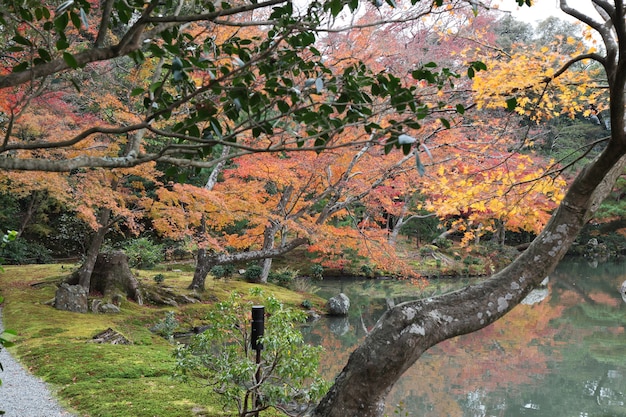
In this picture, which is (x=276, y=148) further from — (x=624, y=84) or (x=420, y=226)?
(x=420, y=226)

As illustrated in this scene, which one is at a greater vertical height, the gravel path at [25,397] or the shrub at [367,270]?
the gravel path at [25,397]

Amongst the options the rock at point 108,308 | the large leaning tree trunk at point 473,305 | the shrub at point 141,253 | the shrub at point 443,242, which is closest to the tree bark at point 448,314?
the large leaning tree trunk at point 473,305

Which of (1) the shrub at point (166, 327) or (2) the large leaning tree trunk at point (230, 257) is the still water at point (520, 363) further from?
(1) the shrub at point (166, 327)

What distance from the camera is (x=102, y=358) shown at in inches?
203

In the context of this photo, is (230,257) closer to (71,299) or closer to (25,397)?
(71,299)

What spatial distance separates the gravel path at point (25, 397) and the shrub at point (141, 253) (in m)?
7.28

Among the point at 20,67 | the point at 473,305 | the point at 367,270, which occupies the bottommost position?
the point at 367,270

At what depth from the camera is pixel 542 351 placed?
7.57 meters

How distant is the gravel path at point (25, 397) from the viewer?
12.6 ft

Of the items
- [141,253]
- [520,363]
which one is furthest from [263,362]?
[141,253]

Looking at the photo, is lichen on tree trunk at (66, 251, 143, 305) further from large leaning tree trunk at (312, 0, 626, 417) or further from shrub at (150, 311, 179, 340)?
large leaning tree trunk at (312, 0, 626, 417)

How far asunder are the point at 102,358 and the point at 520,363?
19.2ft

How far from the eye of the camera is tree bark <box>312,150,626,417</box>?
2.57m

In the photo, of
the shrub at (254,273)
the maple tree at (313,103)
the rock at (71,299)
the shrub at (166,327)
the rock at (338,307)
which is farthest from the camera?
the shrub at (254,273)
